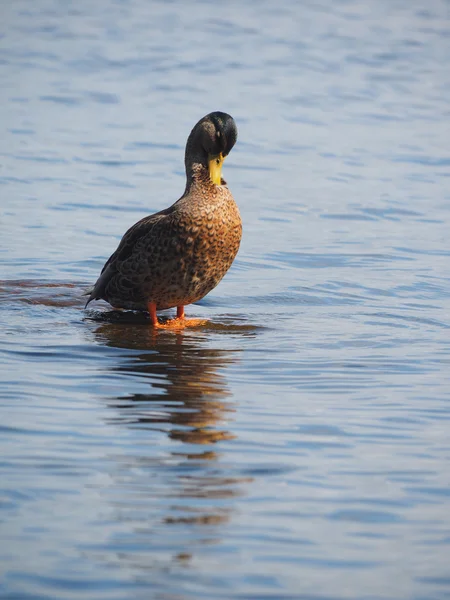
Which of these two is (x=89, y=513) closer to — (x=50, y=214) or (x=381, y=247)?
(x=381, y=247)

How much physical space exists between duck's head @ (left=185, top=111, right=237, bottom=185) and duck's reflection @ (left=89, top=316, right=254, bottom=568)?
3.99 feet

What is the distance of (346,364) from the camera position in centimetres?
709

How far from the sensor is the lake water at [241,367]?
4.31m

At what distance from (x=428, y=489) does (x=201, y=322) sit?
3751mm

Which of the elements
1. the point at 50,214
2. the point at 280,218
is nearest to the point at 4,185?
the point at 50,214

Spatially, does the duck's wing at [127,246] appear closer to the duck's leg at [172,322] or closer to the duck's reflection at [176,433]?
the duck's leg at [172,322]

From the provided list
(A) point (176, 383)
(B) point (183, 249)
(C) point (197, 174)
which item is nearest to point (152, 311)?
(B) point (183, 249)

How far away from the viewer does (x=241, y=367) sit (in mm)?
7051

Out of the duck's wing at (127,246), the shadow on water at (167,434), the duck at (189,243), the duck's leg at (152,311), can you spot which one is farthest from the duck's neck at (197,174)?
the shadow on water at (167,434)

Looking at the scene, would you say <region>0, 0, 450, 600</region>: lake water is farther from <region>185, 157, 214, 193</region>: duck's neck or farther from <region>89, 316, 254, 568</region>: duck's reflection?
<region>185, 157, 214, 193</region>: duck's neck

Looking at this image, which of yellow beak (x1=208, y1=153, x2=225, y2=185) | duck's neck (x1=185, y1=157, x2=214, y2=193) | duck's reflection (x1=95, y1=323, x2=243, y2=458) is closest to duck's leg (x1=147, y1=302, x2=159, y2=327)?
duck's reflection (x1=95, y1=323, x2=243, y2=458)

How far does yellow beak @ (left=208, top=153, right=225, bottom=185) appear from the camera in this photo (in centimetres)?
836

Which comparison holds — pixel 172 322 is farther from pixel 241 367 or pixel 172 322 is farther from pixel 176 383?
pixel 176 383

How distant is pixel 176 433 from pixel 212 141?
3.25 m
